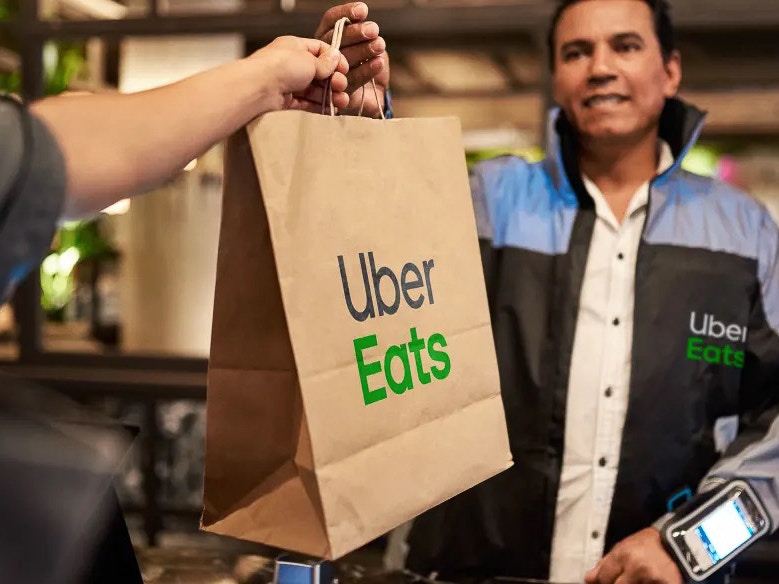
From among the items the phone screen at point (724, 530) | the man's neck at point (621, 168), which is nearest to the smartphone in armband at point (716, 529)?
the phone screen at point (724, 530)

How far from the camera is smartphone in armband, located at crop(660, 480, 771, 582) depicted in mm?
1169

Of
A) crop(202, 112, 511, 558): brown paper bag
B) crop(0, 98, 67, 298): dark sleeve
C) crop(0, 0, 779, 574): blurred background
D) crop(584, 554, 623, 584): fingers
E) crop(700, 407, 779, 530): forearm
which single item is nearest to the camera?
crop(0, 98, 67, 298): dark sleeve

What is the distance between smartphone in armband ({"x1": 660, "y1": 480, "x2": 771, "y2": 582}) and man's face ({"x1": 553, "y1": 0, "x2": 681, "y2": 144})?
622 millimetres

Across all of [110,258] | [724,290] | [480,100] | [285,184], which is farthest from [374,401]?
[480,100]

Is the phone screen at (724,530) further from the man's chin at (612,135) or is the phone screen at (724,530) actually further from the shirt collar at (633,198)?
the man's chin at (612,135)

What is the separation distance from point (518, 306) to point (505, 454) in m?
0.51

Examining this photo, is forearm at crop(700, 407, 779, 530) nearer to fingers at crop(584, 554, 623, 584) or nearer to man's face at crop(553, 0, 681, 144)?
fingers at crop(584, 554, 623, 584)

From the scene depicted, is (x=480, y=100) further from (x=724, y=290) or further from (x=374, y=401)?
(x=374, y=401)

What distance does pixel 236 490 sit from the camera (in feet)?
2.81

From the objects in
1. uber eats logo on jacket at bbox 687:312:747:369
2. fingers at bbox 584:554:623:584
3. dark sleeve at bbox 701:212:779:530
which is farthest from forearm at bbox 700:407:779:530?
fingers at bbox 584:554:623:584

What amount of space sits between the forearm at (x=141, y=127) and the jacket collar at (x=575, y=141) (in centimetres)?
87

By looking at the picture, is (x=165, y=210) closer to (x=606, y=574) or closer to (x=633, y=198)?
(x=633, y=198)

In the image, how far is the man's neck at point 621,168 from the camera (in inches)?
60.4

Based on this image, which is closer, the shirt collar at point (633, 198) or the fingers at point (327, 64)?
the fingers at point (327, 64)
